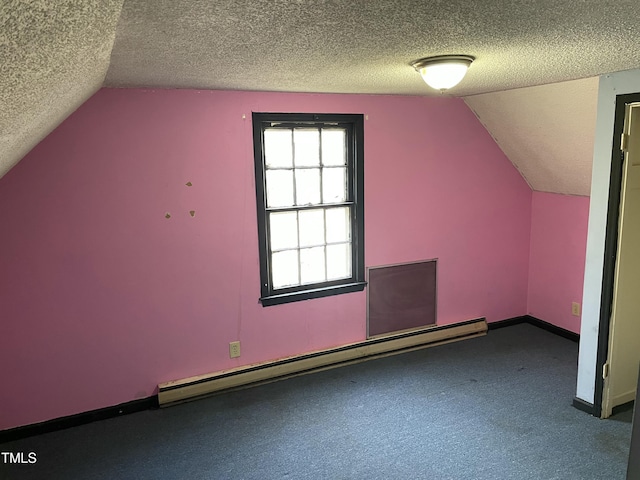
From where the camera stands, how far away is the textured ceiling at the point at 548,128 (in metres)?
3.29

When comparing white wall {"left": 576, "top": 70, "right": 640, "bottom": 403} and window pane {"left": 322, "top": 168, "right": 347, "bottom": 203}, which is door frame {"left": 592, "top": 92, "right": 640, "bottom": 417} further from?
window pane {"left": 322, "top": 168, "right": 347, "bottom": 203}

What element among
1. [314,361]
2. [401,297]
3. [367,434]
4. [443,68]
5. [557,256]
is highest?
[443,68]

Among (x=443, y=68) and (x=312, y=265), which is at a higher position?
(x=443, y=68)

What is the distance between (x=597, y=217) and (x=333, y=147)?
1.87 meters

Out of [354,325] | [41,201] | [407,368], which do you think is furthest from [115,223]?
[407,368]

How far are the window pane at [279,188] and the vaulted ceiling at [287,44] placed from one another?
65 cm

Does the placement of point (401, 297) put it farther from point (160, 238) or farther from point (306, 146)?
point (160, 238)

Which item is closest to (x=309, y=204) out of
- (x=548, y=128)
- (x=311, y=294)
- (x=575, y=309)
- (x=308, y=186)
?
(x=308, y=186)

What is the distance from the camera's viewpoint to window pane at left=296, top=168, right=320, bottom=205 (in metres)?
3.68

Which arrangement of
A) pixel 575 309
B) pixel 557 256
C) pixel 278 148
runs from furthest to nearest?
pixel 557 256 → pixel 575 309 → pixel 278 148

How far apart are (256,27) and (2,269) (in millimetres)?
2301

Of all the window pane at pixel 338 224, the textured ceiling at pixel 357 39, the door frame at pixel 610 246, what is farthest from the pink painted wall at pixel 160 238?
the door frame at pixel 610 246

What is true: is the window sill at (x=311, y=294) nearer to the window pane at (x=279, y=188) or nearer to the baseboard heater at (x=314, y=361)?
the baseboard heater at (x=314, y=361)

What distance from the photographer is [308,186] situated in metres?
3.71
